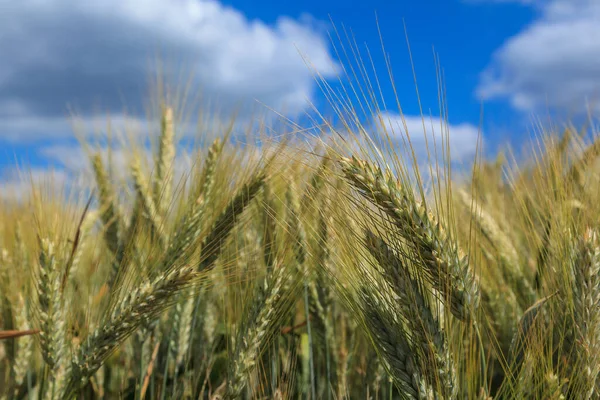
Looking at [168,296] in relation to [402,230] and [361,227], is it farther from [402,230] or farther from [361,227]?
[402,230]

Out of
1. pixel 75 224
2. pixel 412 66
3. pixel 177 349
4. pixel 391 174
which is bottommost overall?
pixel 177 349

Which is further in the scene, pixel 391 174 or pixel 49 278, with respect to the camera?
pixel 49 278

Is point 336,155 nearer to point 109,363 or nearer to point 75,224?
point 75,224

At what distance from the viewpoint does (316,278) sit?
89.0 inches

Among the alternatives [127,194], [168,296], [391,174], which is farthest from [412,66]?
[127,194]

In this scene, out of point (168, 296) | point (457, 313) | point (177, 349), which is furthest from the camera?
point (177, 349)

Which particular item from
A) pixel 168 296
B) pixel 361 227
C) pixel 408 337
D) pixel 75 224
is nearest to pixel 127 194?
pixel 75 224

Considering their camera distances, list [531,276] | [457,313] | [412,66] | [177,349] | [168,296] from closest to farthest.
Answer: [412,66] → [457,313] → [168,296] → [177,349] → [531,276]

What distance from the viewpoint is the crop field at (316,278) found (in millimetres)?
1384

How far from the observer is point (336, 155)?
55.0 inches

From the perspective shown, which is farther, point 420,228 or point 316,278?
point 316,278

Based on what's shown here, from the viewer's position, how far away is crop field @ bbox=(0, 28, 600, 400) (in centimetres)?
138

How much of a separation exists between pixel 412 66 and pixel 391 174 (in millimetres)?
257

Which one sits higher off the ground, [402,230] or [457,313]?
[402,230]
